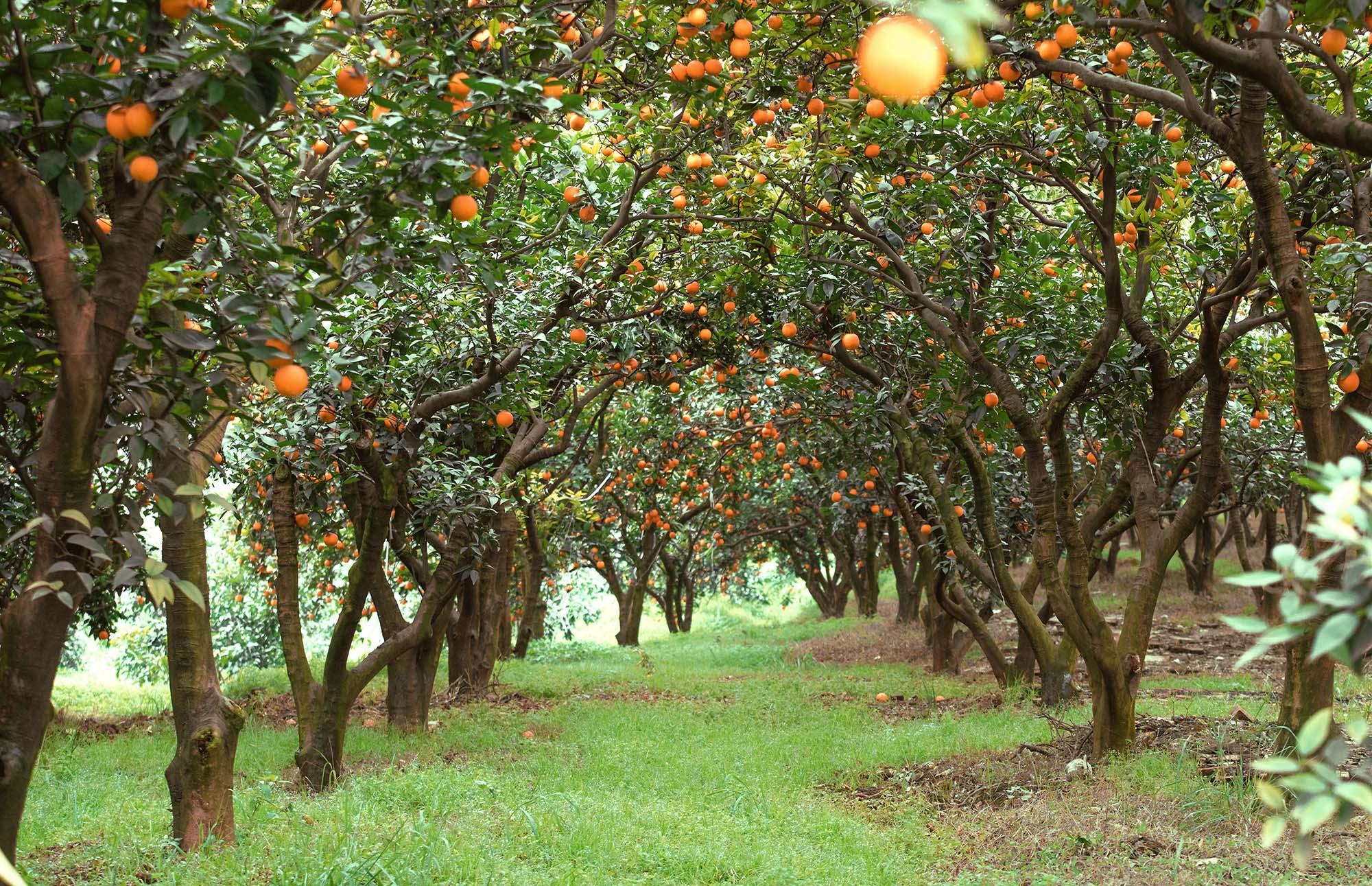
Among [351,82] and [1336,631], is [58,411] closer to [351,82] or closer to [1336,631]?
[351,82]

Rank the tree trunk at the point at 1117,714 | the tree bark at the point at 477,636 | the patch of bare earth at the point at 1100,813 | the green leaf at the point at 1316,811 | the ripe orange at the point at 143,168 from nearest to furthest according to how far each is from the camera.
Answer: the green leaf at the point at 1316,811, the ripe orange at the point at 143,168, the patch of bare earth at the point at 1100,813, the tree trunk at the point at 1117,714, the tree bark at the point at 477,636

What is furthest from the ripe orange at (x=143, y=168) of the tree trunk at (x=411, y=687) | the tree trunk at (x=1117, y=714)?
the tree trunk at (x=411, y=687)

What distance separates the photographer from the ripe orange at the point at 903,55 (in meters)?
3.10

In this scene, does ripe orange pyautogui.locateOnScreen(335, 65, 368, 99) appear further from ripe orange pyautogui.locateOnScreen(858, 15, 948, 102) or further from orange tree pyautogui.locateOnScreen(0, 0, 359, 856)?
ripe orange pyautogui.locateOnScreen(858, 15, 948, 102)

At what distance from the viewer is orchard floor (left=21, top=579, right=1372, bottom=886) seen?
14.3ft

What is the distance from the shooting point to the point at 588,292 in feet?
22.2

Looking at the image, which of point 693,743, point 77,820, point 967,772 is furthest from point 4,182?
point 693,743

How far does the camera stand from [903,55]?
3.38 metres

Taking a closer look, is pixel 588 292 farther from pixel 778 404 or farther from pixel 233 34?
pixel 778 404

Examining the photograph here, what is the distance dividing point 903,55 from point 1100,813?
388cm

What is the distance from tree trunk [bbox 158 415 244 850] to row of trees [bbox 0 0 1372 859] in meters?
0.02

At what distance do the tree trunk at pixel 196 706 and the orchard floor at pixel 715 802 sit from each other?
0.20 meters

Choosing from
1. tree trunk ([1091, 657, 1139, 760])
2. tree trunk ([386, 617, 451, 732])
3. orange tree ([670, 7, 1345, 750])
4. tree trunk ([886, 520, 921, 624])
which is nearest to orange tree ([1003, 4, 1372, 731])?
orange tree ([670, 7, 1345, 750])

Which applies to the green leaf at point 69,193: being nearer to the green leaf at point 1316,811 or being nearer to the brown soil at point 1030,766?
the green leaf at point 1316,811
